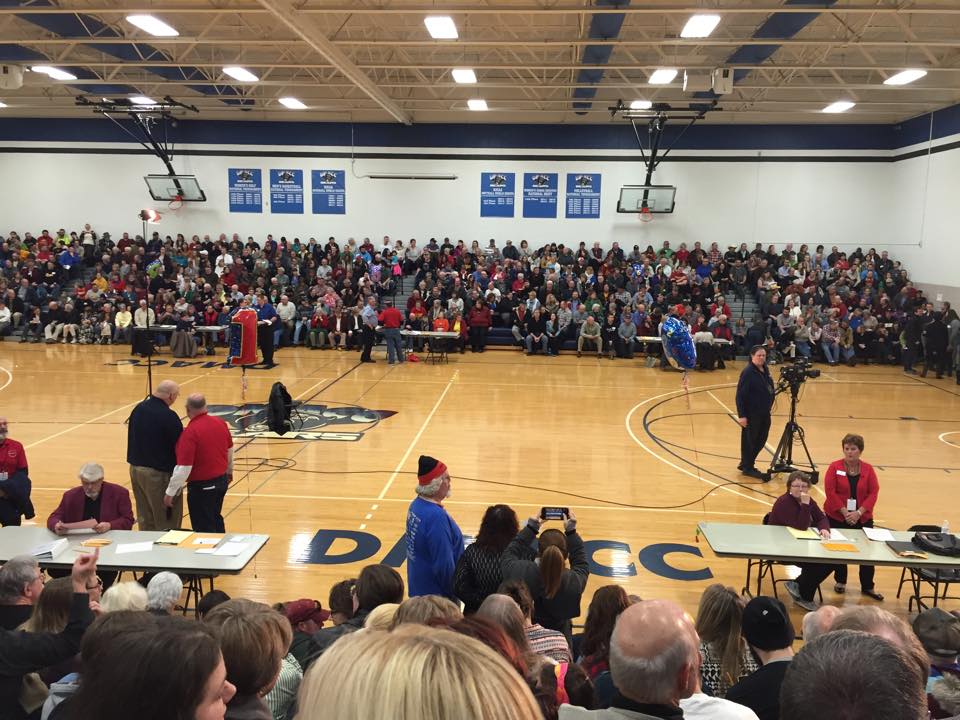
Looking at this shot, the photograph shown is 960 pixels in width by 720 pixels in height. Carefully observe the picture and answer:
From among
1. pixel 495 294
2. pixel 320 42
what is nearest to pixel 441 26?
pixel 320 42

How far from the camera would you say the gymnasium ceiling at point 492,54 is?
13914 mm

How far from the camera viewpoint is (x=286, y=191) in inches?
1018

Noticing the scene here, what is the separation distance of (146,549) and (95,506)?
0.81 metres

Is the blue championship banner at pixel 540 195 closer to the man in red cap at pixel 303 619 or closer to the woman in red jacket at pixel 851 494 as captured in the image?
the woman in red jacket at pixel 851 494

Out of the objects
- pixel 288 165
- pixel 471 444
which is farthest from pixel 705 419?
→ pixel 288 165

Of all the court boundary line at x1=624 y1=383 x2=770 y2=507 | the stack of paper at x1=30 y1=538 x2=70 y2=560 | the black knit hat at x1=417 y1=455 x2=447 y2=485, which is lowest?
the court boundary line at x1=624 y1=383 x2=770 y2=507

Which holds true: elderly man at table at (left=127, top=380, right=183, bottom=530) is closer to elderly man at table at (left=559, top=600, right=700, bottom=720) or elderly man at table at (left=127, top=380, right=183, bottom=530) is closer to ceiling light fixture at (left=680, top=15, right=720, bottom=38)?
elderly man at table at (left=559, top=600, right=700, bottom=720)

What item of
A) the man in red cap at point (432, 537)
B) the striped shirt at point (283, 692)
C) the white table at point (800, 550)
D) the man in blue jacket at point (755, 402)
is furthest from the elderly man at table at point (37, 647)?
the man in blue jacket at point (755, 402)

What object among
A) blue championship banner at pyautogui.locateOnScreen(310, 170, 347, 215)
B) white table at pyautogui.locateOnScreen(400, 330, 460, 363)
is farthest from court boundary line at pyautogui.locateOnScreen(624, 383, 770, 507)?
blue championship banner at pyautogui.locateOnScreen(310, 170, 347, 215)

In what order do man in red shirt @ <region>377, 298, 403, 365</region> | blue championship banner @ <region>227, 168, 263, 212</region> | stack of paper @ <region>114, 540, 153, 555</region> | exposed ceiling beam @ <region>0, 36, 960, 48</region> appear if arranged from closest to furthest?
stack of paper @ <region>114, 540, 153, 555</region> → exposed ceiling beam @ <region>0, 36, 960, 48</region> → man in red shirt @ <region>377, 298, 403, 365</region> → blue championship banner @ <region>227, 168, 263, 212</region>

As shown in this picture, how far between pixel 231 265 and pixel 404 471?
16550 millimetres

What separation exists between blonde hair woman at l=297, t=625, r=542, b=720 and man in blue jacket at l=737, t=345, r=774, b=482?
9.37 meters

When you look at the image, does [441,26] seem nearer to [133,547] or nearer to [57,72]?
[133,547]

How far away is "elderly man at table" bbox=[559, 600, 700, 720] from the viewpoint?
199cm
